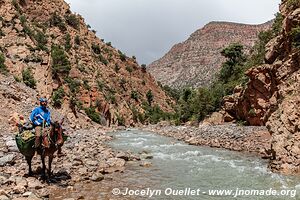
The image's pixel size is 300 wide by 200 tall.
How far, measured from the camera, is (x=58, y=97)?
37406mm

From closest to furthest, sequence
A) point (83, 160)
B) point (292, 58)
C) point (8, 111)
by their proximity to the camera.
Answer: point (83, 160), point (292, 58), point (8, 111)

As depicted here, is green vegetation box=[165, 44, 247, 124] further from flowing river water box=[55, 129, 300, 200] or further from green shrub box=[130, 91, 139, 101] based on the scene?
flowing river water box=[55, 129, 300, 200]

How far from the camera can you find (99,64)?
62250 millimetres

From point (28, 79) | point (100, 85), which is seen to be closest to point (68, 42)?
point (100, 85)

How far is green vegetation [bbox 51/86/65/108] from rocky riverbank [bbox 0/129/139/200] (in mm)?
20027

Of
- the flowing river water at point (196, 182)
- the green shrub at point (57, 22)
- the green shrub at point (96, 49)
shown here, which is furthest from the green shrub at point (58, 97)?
the green shrub at point (96, 49)

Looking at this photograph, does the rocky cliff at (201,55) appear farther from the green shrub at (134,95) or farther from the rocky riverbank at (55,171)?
the rocky riverbank at (55,171)

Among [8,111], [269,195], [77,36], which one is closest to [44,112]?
[269,195]

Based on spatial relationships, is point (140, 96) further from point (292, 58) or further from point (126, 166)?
point (126, 166)

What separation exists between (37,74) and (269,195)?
104 feet

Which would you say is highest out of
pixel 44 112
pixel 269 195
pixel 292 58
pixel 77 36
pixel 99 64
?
pixel 77 36

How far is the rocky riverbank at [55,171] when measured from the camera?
9.23 meters

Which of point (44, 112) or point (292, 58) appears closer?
point (44, 112)

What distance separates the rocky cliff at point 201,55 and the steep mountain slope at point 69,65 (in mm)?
69513
